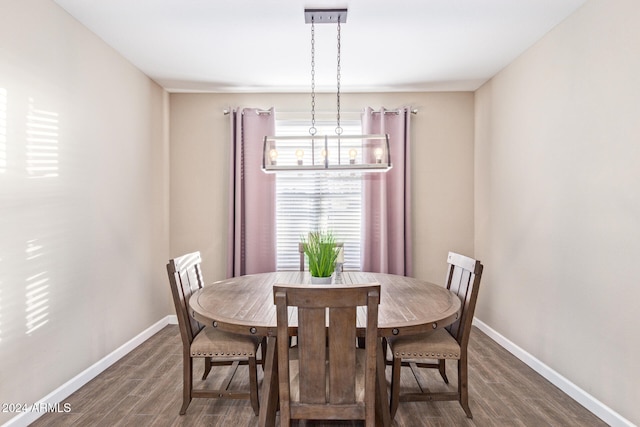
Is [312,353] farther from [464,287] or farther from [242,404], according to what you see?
[464,287]

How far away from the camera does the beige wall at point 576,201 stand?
2.16m

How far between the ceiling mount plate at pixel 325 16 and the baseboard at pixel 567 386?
311 cm

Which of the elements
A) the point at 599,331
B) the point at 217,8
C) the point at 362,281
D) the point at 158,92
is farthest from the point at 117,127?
the point at 599,331

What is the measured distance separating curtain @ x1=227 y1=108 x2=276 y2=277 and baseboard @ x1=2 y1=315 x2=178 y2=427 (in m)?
1.13

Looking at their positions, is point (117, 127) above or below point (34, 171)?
above

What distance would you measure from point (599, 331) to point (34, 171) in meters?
3.79

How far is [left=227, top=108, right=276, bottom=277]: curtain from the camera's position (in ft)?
13.5

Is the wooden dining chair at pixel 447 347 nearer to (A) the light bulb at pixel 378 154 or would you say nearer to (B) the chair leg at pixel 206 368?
(A) the light bulb at pixel 378 154

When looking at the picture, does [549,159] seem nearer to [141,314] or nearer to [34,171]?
[34,171]

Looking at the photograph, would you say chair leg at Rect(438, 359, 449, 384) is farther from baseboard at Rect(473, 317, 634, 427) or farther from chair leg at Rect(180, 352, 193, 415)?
chair leg at Rect(180, 352, 193, 415)

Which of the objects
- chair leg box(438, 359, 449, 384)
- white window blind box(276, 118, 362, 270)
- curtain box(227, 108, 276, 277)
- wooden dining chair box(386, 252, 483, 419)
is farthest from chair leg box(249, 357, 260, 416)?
white window blind box(276, 118, 362, 270)

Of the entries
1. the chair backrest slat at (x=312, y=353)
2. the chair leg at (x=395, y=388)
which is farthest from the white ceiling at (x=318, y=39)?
the chair leg at (x=395, y=388)

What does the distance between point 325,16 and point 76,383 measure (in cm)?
323

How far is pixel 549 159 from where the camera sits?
290 centimetres
